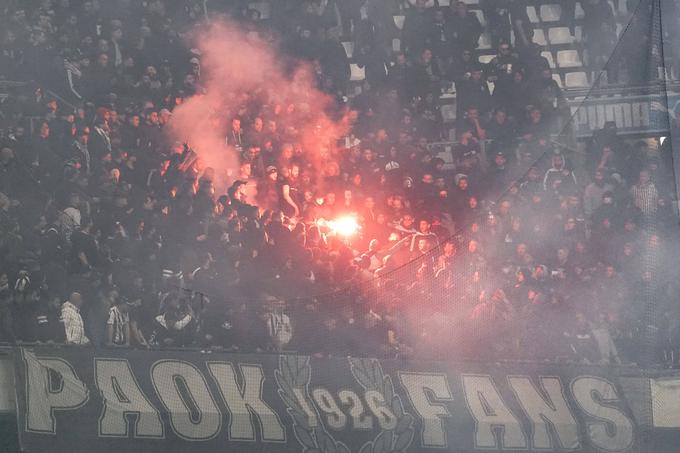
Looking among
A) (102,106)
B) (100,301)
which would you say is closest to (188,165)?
(102,106)

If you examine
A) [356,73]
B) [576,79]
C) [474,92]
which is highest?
[356,73]

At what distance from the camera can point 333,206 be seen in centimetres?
614

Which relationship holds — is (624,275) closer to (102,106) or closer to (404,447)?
(404,447)

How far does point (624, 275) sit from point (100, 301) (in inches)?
123

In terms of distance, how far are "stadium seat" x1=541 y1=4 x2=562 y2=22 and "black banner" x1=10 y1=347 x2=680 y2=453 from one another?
2.90 meters

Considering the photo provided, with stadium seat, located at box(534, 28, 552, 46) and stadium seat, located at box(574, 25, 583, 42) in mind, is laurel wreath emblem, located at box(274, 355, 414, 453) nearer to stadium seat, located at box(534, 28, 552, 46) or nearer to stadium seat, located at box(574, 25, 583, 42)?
stadium seat, located at box(534, 28, 552, 46)

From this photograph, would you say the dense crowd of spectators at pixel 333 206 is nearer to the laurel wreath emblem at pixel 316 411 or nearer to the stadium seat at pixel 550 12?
the laurel wreath emblem at pixel 316 411

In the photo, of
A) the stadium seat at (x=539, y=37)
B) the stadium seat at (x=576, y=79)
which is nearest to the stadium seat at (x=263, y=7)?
the stadium seat at (x=539, y=37)

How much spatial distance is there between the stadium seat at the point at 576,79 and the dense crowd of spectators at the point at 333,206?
1.07 ft

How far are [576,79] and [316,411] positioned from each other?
123 inches

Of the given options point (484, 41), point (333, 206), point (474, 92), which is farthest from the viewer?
point (484, 41)

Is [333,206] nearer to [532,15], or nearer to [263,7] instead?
[263,7]

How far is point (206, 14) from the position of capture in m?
6.87

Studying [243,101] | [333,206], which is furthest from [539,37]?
[243,101]
